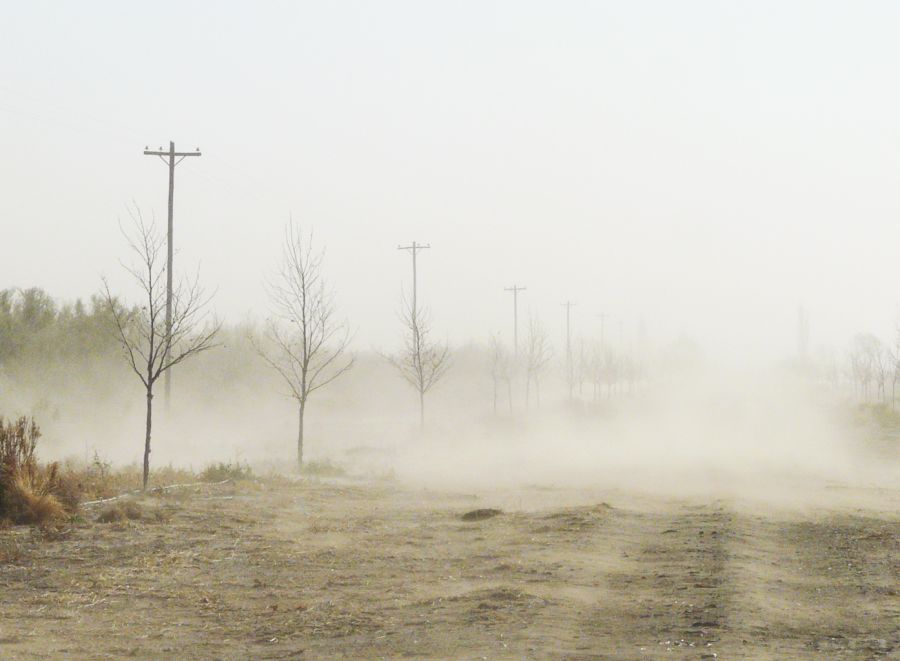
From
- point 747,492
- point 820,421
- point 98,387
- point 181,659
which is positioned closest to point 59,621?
point 181,659

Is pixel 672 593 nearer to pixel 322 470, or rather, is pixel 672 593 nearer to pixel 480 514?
pixel 480 514

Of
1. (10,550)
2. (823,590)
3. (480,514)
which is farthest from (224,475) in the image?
(823,590)

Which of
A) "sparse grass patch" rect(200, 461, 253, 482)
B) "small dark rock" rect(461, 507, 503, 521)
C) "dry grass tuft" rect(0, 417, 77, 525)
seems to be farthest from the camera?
"sparse grass patch" rect(200, 461, 253, 482)

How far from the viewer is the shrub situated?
1238 cm

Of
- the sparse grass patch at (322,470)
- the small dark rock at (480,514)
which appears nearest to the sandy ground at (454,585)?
the small dark rock at (480,514)

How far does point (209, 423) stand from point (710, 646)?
37562 mm

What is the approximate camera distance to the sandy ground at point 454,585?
23.7 ft

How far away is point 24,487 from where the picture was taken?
1252cm

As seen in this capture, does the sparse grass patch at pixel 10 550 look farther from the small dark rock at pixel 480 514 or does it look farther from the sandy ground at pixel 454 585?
the small dark rock at pixel 480 514

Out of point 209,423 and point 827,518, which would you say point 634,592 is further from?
point 209,423

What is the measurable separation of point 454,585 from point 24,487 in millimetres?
6502

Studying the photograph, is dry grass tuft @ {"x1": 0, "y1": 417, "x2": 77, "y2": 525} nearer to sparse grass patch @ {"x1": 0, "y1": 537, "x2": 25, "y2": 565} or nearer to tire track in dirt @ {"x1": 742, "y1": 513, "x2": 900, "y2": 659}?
sparse grass patch @ {"x1": 0, "y1": 537, "x2": 25, "y2": 565}

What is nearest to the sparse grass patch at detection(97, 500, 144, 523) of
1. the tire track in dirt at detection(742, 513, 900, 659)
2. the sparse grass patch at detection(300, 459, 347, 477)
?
the tire track in dirt at detection(742, 513, 900, 659)

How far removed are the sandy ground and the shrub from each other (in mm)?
556
